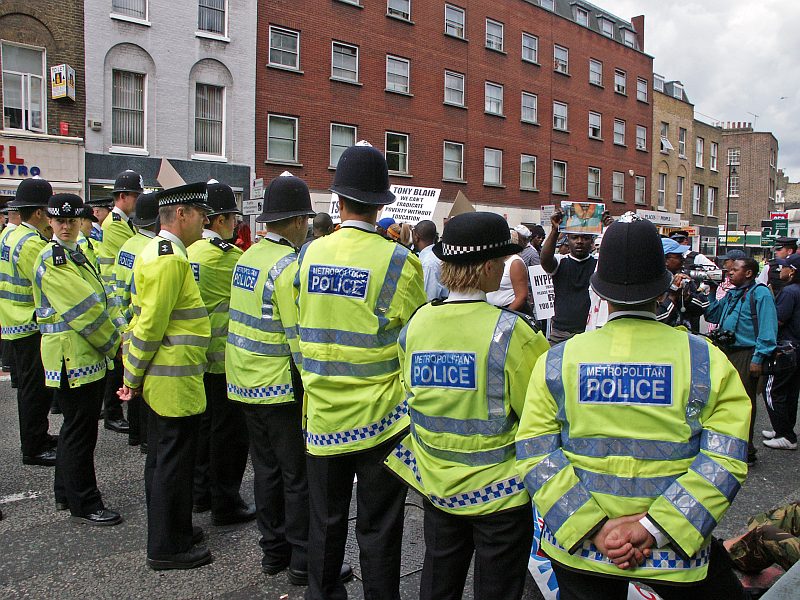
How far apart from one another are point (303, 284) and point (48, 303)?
276 cm

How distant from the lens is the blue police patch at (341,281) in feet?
10.5

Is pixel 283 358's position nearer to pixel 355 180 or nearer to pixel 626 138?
pixel 355 180

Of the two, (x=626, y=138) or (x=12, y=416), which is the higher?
(x=626, y=138)

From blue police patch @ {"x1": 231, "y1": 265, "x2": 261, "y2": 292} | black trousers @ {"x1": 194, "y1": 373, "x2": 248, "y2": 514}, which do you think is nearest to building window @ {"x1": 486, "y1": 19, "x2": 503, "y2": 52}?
black trousers @ {"x1": 194, "y1": 373, "x2": 248, "y2": 514}

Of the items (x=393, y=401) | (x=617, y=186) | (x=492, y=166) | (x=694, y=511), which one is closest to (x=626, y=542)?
(x=694, y=511)

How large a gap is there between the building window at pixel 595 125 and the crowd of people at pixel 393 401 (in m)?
31.4

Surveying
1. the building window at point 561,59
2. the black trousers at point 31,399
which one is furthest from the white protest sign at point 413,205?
the building window at point 561,59

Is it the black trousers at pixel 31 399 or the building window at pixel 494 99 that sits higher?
the building window at pixel 494 99

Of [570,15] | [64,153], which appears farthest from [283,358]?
[570,15]

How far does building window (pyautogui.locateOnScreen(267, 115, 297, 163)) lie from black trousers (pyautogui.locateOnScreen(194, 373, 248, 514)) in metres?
18.1

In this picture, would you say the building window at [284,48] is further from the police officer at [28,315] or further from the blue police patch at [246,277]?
the blue police patch at [246,277]

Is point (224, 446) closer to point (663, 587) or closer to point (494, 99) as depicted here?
point (663, 587)

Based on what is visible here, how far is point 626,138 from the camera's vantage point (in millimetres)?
36906

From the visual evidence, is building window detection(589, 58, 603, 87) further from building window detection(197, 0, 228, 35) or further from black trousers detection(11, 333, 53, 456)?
black trousers detection(11, 333, 53, 456)
